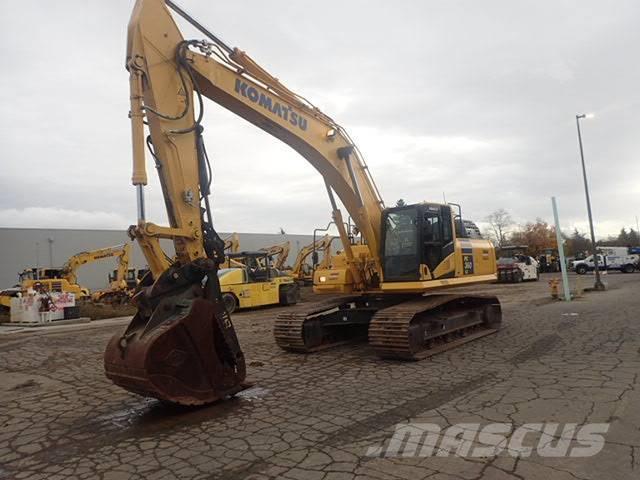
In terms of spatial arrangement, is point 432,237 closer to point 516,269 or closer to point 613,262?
point 516,269

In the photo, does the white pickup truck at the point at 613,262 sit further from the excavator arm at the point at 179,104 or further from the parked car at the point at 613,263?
the excavator arm at the point at 179,104

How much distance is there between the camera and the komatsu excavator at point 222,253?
5383 millimetres

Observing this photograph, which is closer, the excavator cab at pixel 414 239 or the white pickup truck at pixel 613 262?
the excavator cab at pixel 414 239

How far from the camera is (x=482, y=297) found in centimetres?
1060

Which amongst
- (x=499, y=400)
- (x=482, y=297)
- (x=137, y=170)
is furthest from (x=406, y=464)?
(x=482, y=297)

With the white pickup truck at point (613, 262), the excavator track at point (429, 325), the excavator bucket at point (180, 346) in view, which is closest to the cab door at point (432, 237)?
the excavator track at point (429, 325)

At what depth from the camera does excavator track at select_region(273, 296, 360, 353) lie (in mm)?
8859

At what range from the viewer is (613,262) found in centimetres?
3925

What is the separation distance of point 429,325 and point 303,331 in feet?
7.19

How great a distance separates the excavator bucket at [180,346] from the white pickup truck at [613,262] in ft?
125

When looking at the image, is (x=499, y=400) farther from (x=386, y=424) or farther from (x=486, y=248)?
(x=486, y=248)

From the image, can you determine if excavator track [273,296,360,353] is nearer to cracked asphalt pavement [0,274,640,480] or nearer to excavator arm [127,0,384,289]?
cracked asphalt pavement [0,274,640,480]

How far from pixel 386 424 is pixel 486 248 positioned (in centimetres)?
672

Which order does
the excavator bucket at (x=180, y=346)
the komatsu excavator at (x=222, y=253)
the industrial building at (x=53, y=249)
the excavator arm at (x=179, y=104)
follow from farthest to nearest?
the industrial building at (x=53, y=249) < the excavator arm at (x=179, y=104) < the komatsu excavator at (x=222, y=253) < the excavator bucket at (x=180, y=346)
